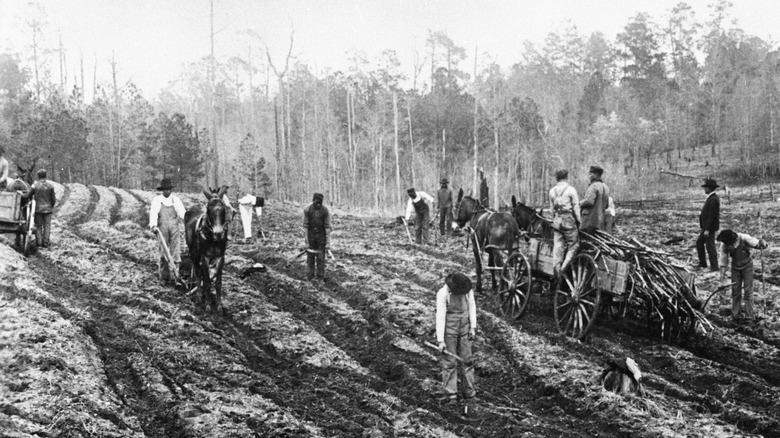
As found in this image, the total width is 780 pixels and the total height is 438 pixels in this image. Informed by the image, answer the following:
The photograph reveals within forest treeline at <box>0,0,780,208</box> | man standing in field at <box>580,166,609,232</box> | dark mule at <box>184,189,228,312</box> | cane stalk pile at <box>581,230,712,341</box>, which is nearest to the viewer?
cane stalk pile at <box>581,230,712,341</box>

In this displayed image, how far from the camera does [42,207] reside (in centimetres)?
1452

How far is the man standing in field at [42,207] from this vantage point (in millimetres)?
14391

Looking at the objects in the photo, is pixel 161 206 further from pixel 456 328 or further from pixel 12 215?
pixel 456 328

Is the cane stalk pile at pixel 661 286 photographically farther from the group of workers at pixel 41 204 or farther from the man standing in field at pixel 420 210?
the group of workers at pixel 41 204

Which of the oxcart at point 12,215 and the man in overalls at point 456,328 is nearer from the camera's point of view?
the man in overalls at point 456,328

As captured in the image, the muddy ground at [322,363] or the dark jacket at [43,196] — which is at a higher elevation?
the dark jacket at [43,196]

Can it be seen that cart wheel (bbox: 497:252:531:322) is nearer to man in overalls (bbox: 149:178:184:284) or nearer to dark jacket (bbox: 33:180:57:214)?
man in overalls (bbox: 149:178:184:284)

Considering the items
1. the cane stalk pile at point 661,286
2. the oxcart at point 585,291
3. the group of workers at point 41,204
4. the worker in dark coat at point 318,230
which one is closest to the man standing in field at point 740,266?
the oxcart at point 585,291

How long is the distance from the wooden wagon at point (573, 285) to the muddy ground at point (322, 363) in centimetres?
33

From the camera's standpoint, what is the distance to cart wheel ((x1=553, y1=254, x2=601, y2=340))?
9172 millimetres

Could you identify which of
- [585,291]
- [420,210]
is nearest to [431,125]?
[420,210]

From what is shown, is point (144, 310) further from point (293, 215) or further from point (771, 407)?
point (293, 215)

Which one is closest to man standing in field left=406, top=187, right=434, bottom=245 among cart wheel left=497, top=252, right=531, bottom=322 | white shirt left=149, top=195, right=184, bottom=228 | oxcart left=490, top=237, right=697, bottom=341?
cart wheel left=497, top=252, right=531, bottom=322

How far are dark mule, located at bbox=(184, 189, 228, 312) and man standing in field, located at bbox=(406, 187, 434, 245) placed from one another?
7581mm
